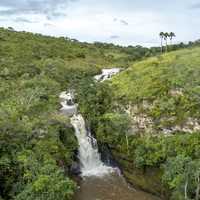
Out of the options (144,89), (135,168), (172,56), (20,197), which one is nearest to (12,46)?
(172,56)

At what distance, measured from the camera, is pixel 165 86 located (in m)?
61.4

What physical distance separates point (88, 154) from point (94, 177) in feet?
17.2

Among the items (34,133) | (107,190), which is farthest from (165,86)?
(34,133)

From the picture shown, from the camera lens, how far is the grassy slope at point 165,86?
183ft

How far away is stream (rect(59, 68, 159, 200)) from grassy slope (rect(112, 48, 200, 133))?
805 cm

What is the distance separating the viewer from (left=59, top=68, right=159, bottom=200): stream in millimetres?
48719

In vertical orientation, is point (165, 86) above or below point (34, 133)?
above

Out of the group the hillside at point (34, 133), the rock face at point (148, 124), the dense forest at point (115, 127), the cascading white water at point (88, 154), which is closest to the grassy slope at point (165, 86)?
the dense forest at point (115, 127)

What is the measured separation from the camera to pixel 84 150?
58.4m

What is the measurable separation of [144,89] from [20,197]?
97.2ft

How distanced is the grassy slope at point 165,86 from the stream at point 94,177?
8053 millimetres

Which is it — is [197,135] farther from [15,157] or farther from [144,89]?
[15,157]

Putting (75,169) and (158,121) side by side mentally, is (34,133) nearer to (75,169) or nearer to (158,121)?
(75,169)

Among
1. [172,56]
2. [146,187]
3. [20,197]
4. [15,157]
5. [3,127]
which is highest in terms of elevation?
[172,56]
